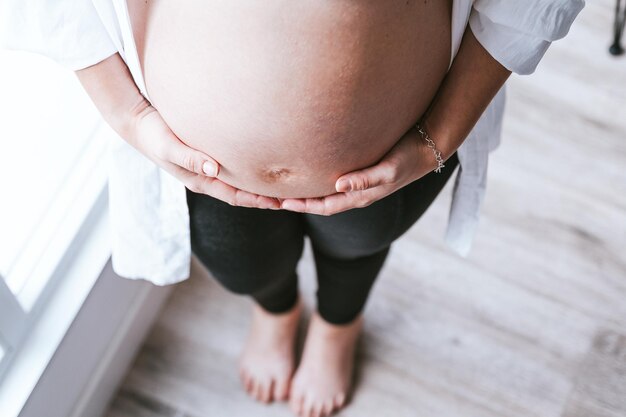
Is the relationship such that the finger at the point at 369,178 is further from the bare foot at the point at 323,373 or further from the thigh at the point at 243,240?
the bare foot at the point at 323,373

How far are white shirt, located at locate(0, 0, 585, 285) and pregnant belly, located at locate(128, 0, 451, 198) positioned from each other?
0.03 metres

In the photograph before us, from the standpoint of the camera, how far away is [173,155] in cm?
68

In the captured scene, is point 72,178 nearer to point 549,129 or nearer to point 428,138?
point 428,138

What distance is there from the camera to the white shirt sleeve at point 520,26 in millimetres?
628

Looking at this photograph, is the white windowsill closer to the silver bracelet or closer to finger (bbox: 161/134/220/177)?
finger (bbox: 161/134/220/177)

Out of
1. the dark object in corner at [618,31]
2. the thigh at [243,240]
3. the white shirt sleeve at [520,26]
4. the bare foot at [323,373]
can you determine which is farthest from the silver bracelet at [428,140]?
the dark object in corner at [618,31]

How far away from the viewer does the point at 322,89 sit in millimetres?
610

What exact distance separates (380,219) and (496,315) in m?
0.62

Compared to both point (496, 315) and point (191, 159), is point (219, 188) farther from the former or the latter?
point (496, 315)

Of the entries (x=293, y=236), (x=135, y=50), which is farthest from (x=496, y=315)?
(x=135, y=50)

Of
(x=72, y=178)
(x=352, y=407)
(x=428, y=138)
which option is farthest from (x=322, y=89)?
(x=352, y=407)

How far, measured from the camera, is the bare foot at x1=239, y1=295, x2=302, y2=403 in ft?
3.99

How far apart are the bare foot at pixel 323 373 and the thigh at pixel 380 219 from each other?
360mm

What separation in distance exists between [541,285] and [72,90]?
0.94 m
